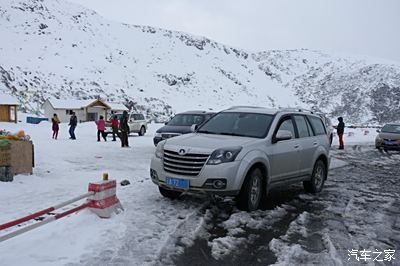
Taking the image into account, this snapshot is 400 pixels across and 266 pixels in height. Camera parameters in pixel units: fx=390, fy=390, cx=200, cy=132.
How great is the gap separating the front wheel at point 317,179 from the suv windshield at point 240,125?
2.02 metres

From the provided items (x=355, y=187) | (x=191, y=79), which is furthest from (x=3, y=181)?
(x=191, y=79)

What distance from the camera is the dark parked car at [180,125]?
1570 cm

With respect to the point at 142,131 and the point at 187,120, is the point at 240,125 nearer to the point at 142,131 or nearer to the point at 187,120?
the point at 187,120

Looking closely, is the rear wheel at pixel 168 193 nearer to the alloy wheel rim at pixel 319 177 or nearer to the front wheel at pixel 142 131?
the alloy wheel rim at pixel 319 177

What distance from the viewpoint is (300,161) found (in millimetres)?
8203

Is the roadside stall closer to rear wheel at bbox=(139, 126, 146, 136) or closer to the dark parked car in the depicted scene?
the dark parked car

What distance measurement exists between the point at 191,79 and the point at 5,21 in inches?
1710

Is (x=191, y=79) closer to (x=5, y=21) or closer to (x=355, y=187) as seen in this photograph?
(x=5, y=21)

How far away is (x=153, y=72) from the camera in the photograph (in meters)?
89.6

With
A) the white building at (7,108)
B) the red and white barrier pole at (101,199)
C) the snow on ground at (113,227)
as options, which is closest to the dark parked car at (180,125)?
the snow on ground at (113,227)

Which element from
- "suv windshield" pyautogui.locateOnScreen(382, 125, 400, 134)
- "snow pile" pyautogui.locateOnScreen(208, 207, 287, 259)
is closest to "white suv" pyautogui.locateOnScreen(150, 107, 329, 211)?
"snow pile" pyautogui.locateOnScreen(208, 207, 287, 259)

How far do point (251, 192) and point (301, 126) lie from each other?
259 centimetres

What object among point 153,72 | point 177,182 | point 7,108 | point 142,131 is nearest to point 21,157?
point 177,182

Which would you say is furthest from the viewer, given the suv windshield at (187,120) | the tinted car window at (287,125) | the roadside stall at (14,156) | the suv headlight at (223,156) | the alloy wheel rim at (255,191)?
the suv windshield at (187,120)
